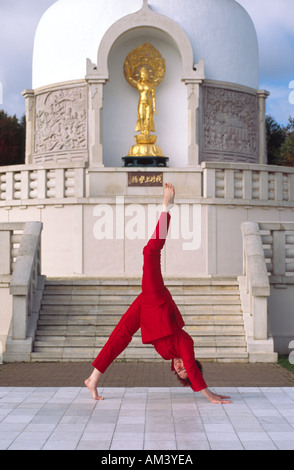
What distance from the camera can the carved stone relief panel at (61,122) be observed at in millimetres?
23109

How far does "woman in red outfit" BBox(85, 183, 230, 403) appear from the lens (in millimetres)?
7844

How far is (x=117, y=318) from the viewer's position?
13.6 m

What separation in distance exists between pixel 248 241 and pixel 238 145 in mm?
10506

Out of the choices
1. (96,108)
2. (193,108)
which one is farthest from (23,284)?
(193,108)

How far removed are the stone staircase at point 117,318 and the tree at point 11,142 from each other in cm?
2416

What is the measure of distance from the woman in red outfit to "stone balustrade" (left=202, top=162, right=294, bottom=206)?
10.7 m

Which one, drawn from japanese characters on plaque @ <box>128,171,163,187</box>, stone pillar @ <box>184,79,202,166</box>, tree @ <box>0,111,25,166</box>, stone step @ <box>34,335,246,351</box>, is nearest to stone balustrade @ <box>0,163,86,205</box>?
japanese characters on plaque @ <box>128,171,163,187</box>

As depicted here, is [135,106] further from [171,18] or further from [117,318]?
[117,318]

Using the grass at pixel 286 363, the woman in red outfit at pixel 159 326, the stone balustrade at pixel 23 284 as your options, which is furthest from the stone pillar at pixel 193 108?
the woman in red outfit at pixel 159 326

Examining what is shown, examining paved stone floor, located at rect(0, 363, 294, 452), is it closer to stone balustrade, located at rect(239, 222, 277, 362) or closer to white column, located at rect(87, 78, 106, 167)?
stone balustrade, located at rect(239, 222, 277, 362)

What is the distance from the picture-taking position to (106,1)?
23781 mm

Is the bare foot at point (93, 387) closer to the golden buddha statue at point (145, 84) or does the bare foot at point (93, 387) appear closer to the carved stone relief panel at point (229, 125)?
the golden buddha statue at point (145, 84)

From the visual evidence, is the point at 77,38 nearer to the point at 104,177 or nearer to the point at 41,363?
the point at 104,177
